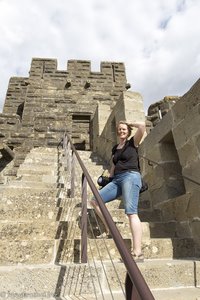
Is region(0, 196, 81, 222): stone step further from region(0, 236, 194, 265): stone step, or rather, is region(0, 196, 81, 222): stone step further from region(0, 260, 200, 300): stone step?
region(0, 260, 200, 300): stone step

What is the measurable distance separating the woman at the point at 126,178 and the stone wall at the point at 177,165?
80 cm

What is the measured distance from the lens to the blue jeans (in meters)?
2.50

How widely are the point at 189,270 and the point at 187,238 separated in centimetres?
67

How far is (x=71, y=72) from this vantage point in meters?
10.5

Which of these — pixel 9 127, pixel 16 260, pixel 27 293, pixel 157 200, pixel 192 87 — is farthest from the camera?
pixel 9 127

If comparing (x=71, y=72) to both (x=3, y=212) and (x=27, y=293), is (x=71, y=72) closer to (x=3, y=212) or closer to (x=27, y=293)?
(x=3, y=212)

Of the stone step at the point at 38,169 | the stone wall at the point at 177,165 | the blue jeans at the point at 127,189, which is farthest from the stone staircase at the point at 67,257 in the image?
the stone step at the point at 38,169

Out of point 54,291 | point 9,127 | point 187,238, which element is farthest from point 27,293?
point 9,127

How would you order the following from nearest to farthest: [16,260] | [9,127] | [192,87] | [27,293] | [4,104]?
[27,293]
[16,260]
[192,87]
[9,127]
[4,104]

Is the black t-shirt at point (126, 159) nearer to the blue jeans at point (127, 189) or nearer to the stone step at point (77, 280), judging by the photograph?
the blue jeans at point (127, 189)

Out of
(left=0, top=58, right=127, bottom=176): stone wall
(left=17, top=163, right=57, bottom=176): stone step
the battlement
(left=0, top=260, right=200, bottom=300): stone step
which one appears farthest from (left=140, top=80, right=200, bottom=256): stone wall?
the battlement

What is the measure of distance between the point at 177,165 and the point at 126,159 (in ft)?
4.88

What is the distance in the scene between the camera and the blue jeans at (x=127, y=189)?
2.50 m

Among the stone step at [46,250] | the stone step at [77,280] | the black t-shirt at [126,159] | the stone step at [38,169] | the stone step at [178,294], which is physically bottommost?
the stone step at [178,294]
